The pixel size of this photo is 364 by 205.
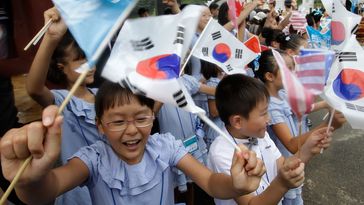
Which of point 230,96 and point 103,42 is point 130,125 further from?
point 230,96

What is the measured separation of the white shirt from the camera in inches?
60.9

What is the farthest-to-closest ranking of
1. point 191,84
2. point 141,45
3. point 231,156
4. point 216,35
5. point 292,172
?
point 191,84, point 216,35, point 231,156, point 292,172, point 141,45

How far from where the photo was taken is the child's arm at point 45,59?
1.30 m

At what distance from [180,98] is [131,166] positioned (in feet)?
1.60

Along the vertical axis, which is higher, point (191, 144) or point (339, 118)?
point (339, 118)

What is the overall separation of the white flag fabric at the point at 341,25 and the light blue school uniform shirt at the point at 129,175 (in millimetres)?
893

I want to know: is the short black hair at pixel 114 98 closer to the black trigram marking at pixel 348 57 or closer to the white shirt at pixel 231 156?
the white shirt at pixel 231 156

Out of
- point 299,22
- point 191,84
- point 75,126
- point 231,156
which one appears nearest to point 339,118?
point 231,156

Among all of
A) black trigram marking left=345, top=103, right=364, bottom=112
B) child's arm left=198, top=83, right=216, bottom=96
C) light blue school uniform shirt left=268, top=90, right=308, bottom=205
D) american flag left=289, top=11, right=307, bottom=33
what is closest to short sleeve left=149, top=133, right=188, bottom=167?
black trigram marking left=345, top=103, right=364, bottom=112

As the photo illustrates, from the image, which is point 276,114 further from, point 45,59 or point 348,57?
point 45,59

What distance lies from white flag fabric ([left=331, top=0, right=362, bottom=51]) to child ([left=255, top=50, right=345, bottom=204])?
48 centimetres

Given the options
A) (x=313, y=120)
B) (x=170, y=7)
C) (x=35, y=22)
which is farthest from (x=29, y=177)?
(x=313, y=120)

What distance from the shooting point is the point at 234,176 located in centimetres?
108

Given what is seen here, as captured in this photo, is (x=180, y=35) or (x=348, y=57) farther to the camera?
(x=348, y=57)
